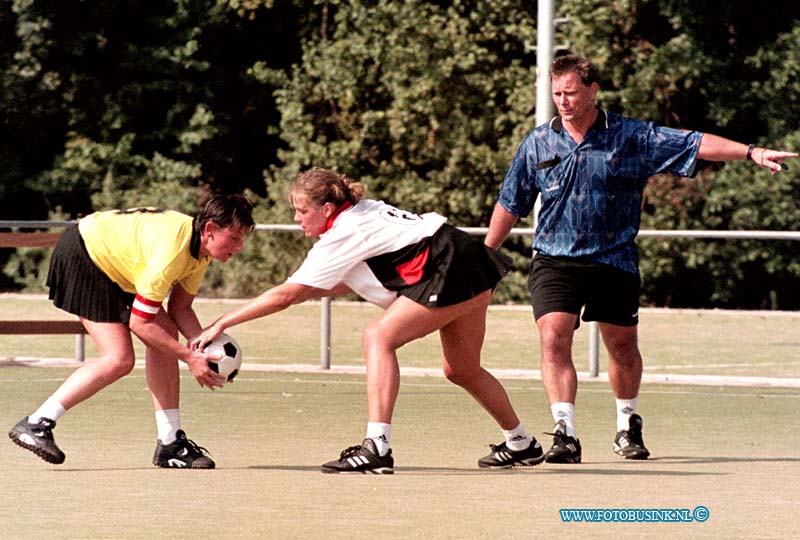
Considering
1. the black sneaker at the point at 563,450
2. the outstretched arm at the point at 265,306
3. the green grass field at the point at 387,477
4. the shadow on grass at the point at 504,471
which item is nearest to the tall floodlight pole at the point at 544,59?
the green grass field at the point at 387,477

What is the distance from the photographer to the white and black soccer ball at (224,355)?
26.7 feet

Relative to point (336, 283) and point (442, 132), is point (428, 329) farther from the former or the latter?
point (442, 132)

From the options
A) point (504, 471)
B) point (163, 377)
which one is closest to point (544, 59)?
point (504, 471)

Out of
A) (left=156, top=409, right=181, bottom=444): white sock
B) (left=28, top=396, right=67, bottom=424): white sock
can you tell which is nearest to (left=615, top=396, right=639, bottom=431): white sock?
(left=156, top=409, right=181, bottom=444): white sock

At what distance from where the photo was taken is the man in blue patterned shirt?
9016 millimetres

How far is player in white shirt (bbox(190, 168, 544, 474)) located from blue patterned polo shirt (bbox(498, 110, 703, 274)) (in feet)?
2.46

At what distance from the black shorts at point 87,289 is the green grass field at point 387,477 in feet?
2.44

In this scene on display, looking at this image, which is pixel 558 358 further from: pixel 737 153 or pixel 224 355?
pixel 224 355

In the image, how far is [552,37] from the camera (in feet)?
67.4

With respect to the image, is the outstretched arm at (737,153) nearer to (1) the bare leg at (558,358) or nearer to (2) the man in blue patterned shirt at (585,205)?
(2) the man in blue patterned shirt at (585,205)

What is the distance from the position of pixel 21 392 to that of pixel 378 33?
59.3ft

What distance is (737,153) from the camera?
348 inches

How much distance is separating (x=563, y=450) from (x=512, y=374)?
5.64m

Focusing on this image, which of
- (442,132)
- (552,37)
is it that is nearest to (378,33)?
(442,132)
